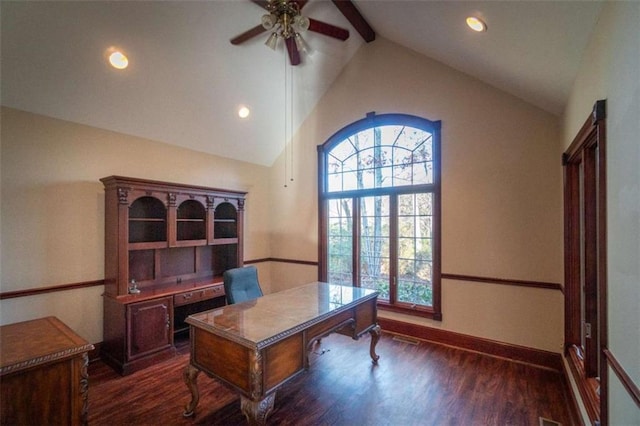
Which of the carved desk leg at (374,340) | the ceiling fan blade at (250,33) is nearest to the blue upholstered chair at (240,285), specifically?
the carved desk leg at (374,340)

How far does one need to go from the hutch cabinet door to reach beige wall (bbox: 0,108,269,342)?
2.07ft

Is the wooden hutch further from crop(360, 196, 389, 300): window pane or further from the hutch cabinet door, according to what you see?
crop(360, 196, 389, 300): window pane

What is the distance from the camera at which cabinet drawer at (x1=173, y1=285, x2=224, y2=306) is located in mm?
3391

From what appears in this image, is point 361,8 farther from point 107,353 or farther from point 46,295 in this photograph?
point 107,353

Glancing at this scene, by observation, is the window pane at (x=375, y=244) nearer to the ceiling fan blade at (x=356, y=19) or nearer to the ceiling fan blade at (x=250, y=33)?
the ceiling fan blade at (x=356, y=19)

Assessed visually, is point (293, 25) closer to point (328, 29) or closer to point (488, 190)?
point (328, 29)

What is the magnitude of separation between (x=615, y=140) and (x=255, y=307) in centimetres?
248

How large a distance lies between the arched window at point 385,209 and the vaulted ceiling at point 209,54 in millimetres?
998

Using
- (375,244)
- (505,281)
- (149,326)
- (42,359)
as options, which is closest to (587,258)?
(505,281)

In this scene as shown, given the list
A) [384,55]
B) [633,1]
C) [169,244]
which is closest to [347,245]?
[169,244]

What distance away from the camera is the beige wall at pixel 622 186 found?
1.13m

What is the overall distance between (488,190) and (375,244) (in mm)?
1594

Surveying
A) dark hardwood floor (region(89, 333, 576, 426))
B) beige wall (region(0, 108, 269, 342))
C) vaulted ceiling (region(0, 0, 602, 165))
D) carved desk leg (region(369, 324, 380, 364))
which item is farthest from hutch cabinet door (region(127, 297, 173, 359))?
carved desk leg (region(369, 324, 380, 364))

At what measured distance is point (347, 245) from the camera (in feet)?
14.7
